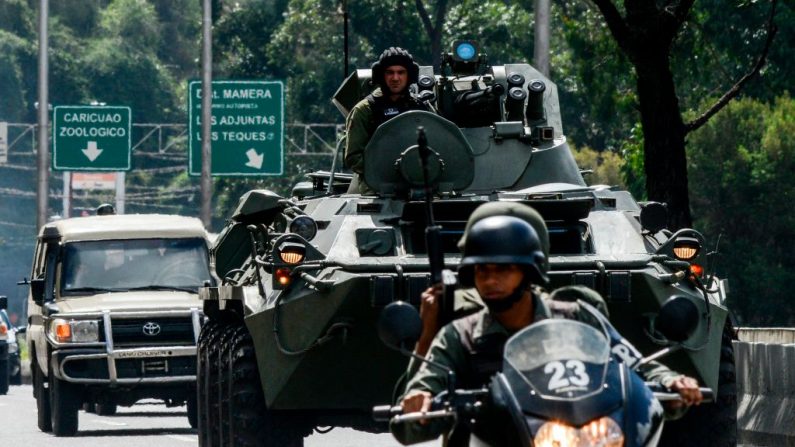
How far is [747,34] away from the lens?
38.4 meters

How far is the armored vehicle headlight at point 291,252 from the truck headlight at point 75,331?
844cm

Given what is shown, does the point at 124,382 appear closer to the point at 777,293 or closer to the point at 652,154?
the point at 652,154

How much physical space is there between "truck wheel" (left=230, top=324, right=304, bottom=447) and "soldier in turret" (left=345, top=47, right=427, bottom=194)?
1.60 m

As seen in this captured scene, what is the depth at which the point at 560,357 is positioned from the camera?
19.2ft

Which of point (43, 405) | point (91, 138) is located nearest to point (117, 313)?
point (43, 405)

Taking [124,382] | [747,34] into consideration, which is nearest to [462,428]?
[124,382]

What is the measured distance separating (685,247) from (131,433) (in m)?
8.67

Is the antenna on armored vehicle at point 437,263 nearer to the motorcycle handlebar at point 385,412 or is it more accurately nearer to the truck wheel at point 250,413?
the motorcycle handlebar at point 385,412

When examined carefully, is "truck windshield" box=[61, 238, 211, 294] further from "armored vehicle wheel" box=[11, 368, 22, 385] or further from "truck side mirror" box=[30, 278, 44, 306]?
"armored vehicle wheel" box=[11, 368, 22, 385]

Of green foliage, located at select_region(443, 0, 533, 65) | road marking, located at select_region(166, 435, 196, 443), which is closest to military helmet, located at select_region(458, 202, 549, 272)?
road marking, located at select_region(166, 435, 196, 443)

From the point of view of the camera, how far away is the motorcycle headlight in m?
5.63

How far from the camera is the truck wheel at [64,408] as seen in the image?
19.3 m

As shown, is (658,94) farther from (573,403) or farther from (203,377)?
(573,403)

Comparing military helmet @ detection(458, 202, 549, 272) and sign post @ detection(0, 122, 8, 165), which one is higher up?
sign post @ detection(0, 122, 8, 165)
